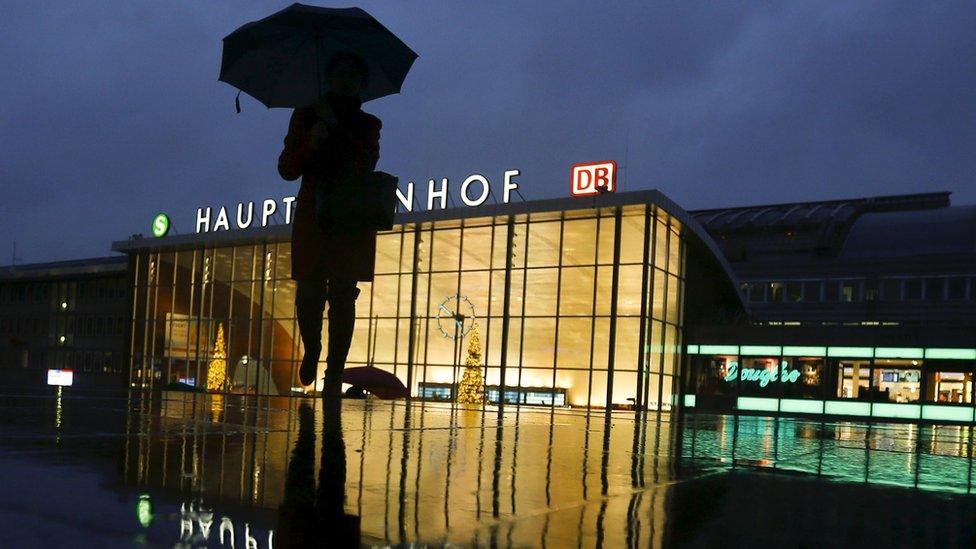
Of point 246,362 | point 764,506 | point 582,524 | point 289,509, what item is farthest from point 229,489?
point 246,362

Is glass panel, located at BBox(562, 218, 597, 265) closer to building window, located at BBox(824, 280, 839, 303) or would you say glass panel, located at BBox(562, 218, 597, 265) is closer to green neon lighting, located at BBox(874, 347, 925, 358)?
green neon lighting, located at BBox(874, 347, 925, 358)

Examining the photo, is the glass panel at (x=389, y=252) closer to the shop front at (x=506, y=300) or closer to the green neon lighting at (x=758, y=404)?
the shop front at (x=506, y=300)

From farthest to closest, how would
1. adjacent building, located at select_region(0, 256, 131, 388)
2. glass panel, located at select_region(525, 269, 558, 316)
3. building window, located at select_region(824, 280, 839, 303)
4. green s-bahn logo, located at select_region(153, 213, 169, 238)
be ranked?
building window, located at select_region(824, 280, 839, 303) → adjacent building, located at select_region(0, 256, 131, 388) → green s-bahn logo, located at select_region(153, 213, 169, 238) → glass panel, located at select_region(525, 269, 558, 316)

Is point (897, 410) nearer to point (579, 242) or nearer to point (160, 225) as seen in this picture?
point (579, 242)

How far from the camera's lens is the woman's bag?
4.51 metres

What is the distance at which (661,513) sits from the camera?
244cm

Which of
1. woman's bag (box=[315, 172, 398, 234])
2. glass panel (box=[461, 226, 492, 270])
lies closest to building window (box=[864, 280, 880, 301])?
glass panel (box=[461, 226, 492, 270])

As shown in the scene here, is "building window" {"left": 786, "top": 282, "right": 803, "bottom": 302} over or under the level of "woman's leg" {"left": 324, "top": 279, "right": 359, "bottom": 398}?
over

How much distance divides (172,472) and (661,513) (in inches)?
59.4

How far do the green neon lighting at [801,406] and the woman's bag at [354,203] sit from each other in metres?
34.5

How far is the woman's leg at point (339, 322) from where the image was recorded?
16.6 feet

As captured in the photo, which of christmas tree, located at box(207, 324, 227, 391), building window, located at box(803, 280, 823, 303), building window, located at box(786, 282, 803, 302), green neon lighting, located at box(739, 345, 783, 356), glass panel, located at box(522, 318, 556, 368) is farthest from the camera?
building window, located at box(786, 282, 803, 302)

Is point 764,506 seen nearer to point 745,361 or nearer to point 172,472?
point 172,472

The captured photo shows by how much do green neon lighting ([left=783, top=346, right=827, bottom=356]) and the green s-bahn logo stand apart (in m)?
31.5
